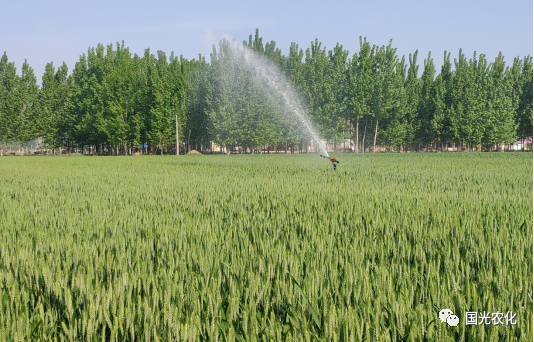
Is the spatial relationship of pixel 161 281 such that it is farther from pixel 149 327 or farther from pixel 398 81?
pixel 398 81

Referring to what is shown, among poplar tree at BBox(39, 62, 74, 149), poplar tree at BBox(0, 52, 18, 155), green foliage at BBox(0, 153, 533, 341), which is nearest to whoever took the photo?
green foliage at BBox(0, 153, 533, 341)

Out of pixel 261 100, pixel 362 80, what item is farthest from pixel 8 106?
pixel 362 80

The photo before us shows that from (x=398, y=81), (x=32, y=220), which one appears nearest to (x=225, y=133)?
(x=398, y=81)

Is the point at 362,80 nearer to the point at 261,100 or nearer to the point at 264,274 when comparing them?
the point at 261,100

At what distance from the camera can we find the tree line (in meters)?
47.2

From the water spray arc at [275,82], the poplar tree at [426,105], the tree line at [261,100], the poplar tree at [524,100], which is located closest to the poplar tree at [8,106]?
the tree line at [261,100]

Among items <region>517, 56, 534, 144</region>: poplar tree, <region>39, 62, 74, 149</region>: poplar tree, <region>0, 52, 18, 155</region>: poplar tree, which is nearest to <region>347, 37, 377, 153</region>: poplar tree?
<region>517, 56, 534, 144</region>: poplar tree

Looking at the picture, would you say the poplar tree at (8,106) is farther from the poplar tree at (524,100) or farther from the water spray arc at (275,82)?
the poplar tree at (524,100)

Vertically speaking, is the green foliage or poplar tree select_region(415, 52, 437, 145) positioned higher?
poplar tree select_region(415, 52, 437, 145)

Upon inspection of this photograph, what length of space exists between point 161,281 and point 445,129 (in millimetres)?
55242

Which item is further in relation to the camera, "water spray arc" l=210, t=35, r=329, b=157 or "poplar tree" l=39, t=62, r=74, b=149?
"poplar tree" l=39, t=62, r=74, b=149

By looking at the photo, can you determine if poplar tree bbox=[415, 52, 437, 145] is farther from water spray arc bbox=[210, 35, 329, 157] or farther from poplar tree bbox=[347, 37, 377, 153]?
water spray arc bbox=[210, 35, 329, 157]

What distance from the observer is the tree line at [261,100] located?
47.2 metres

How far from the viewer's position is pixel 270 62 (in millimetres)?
50750
